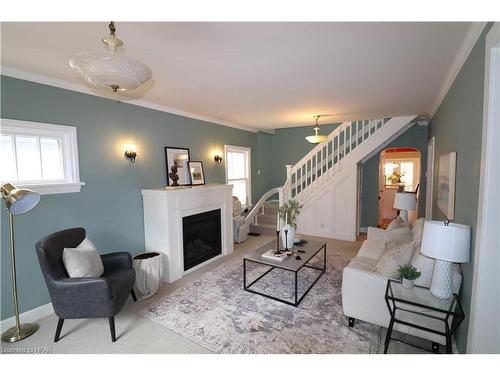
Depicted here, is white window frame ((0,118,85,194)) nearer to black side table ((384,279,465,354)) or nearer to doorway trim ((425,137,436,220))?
black side table ((384,279,465,354))

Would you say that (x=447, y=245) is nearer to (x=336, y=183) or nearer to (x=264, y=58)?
(x=264, y=58)

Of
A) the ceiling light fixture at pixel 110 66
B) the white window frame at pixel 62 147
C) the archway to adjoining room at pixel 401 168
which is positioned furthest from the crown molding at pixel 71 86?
the archway to adjoining room at pixel 401 168

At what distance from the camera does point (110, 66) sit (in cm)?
125

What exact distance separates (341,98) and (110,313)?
12.4 ft

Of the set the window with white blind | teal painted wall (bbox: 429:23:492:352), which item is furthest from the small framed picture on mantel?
teal painted wall (bbox: 429:23:492:352)

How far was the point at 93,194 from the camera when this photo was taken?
3.03 metres

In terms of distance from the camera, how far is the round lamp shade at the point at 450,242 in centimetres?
164

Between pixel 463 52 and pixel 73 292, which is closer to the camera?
pixel 463 52

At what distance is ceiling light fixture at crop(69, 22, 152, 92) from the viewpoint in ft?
4.00

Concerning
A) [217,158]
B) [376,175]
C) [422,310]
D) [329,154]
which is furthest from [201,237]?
[376,175]

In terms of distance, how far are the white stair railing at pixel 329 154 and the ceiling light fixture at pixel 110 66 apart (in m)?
4.56

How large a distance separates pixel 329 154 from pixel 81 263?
534cm

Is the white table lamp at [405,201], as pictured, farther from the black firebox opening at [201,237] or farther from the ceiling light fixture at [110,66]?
the ceiling light fixture at [110,66]

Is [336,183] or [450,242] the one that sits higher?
[336,183]
